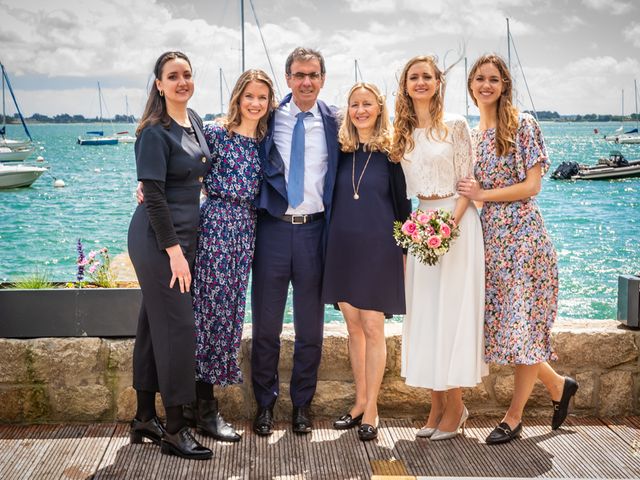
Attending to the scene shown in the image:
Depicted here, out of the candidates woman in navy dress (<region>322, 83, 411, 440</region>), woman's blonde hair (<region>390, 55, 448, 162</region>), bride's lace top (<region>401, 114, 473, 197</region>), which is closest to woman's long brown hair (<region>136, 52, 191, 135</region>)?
woman in navy dress (<region>322, 83, 411, 440</region>)

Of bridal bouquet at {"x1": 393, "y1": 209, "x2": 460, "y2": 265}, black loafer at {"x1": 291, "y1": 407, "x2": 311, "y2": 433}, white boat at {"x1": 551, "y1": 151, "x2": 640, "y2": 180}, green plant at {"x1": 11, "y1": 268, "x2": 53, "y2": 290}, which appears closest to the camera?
bridal bouquet at {"x1": 393, "y1": 209, "x2": 460, "y2": 265}

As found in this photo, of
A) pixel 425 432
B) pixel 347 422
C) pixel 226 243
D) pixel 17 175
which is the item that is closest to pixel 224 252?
pixel 226 243

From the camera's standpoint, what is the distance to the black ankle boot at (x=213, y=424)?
3.70 meters

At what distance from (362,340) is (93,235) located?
27.2 metres

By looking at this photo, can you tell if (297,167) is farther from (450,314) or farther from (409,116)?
(450,314)

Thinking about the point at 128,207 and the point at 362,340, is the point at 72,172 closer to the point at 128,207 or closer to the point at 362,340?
the point at 128,207

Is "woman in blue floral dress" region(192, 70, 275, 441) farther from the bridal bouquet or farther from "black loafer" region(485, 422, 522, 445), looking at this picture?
"black loafer" region(485, 422, 522, 445)

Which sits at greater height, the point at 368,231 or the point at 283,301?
the point at 368,231

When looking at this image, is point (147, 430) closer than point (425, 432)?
Yes

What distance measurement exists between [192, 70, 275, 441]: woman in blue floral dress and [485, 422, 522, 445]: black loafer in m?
1.23

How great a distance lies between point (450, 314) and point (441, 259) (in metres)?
0.27

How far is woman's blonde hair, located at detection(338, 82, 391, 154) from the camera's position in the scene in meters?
3.68

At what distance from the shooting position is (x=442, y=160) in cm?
362

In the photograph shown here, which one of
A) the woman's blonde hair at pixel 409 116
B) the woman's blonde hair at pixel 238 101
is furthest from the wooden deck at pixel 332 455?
the woman's blonde hair at pixel 238 101
